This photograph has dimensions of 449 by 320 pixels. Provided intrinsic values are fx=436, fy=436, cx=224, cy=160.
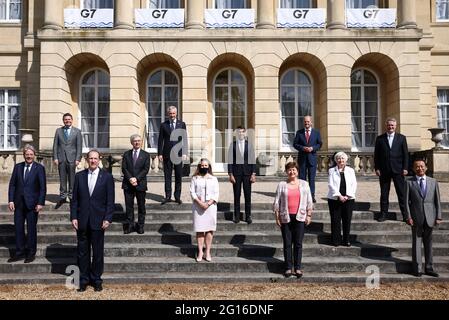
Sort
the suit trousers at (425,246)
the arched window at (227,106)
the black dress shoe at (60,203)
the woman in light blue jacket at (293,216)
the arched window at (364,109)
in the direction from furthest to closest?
the arched window at (364,109), the arched window at (227,106), the black dress shoe at (60,203), the suit trousers at (425,246), the woman in light blue jacket at (293,216)

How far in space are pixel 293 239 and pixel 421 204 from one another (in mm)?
2088

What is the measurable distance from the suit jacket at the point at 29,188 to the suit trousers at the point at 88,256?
1442 mm

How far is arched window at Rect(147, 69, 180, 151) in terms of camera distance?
18.4 meters

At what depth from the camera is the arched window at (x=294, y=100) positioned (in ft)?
60.0

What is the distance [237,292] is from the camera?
6230mm

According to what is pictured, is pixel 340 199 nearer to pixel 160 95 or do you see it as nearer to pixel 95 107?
pixel 160 95

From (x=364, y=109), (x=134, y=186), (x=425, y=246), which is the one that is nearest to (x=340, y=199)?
(x=425, y=246)

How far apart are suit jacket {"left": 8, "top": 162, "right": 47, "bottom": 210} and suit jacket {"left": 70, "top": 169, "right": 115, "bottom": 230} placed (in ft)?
4.15

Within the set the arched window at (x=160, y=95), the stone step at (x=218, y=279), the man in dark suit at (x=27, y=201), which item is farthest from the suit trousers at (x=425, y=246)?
the arched window at (x=160, y=95)

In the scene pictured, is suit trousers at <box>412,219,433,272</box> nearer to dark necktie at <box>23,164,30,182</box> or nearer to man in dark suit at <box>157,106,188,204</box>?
man in dark suit at <box>157,106,188,204</box>

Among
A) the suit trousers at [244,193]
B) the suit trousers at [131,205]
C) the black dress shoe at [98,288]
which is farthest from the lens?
the suit trousers at [244,193]

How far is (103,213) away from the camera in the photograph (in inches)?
252

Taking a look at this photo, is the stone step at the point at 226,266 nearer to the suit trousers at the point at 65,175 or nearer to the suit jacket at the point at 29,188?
the suit jacket at the point at 29,188

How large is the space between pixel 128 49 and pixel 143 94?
2.10m
